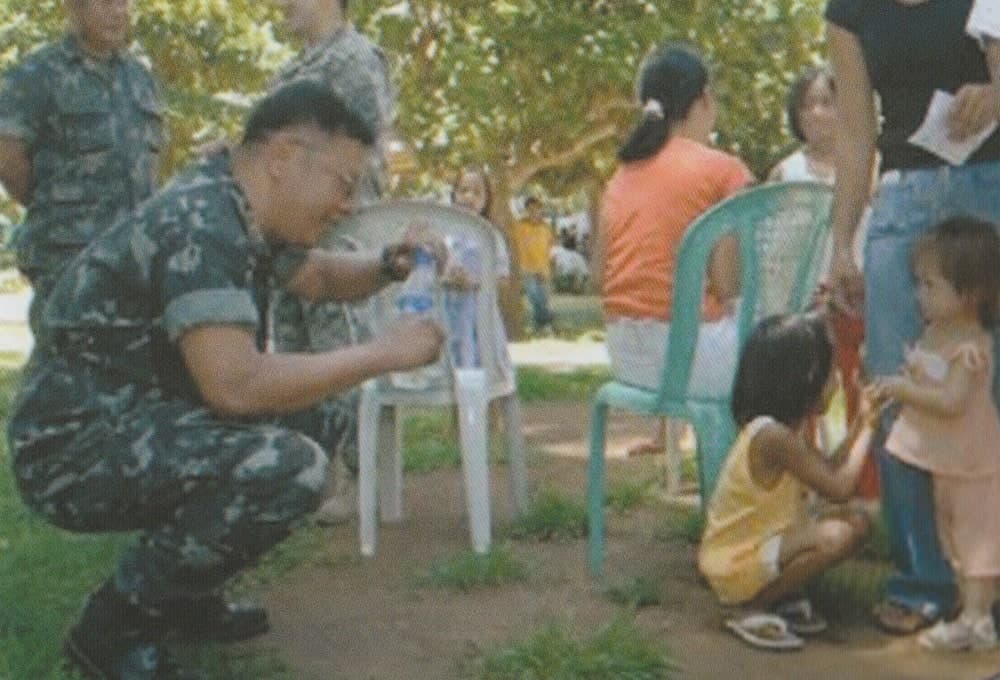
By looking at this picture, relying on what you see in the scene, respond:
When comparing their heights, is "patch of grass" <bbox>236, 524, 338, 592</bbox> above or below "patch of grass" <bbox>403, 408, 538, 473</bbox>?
above

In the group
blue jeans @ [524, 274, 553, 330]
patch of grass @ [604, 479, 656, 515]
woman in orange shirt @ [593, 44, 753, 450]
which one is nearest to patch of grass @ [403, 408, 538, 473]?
patch of grass @ [604, 479, 656, 515]

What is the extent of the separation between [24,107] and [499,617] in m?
2.18

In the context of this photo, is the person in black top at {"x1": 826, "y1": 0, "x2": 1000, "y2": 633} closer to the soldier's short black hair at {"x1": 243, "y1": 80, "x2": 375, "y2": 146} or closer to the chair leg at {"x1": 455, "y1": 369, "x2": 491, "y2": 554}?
the chair leg at {"x1": 455, "y1": 369, "x2": 491, "y2": 554}

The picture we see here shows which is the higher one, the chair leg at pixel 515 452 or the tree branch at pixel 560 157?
the chair leg at pixel 515 452

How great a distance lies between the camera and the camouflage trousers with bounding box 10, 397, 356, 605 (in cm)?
312

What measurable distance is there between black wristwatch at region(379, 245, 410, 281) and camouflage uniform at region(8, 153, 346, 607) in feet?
1.40

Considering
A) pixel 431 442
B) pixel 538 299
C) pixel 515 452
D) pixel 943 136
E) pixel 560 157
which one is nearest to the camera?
pixel 943 136

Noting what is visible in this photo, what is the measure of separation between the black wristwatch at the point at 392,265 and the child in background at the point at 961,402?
1179mm

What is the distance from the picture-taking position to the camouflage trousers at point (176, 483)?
10.2 ft

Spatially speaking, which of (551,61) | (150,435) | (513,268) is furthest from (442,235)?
(513,268)

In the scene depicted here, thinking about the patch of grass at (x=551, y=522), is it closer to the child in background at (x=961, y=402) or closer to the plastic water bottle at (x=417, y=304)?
the plastic water bottle at (x=417, y=304)

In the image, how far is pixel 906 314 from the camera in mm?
3770

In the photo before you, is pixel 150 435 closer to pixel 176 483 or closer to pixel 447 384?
pixel 176 483

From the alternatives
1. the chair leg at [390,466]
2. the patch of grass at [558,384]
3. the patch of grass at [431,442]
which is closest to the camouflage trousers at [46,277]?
the chair leg at [390,466]
